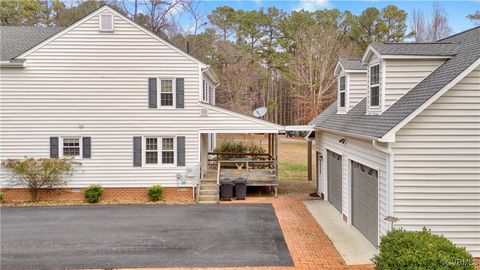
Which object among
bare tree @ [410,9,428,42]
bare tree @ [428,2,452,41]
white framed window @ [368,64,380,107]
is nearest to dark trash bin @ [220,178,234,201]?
white framed window @ [368,64,380,107]

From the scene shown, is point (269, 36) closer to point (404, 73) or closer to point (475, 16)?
point (475, 16)

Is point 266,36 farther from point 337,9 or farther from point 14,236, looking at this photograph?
point 14,236

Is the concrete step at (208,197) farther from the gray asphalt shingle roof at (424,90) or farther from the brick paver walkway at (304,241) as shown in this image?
the gray asphalt shingle roof at (424,90)

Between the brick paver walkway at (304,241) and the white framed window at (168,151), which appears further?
the white framed window at (168,151)

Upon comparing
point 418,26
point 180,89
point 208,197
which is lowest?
point 208,197

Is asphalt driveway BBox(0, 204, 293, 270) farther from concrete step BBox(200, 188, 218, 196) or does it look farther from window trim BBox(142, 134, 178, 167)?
window trim BBox(142, 134, 178, 167)

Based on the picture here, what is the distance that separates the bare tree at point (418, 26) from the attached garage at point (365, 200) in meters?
34.0

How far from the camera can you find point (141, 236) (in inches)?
449

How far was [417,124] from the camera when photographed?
29.3ft

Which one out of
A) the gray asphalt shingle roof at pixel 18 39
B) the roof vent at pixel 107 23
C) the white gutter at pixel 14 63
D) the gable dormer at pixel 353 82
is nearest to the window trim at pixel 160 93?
the roof vent at pixel 107 23

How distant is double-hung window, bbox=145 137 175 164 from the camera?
17.0 m

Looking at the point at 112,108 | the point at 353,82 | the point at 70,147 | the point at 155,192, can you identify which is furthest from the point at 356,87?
the point at 70,147

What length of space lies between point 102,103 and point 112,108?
0.46m

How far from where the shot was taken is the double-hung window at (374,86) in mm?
10922
